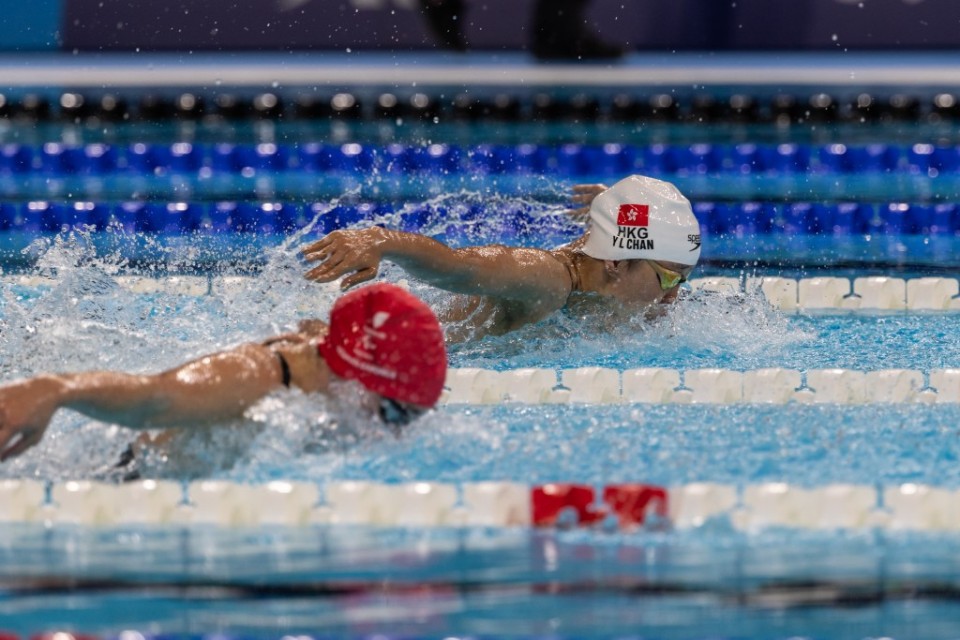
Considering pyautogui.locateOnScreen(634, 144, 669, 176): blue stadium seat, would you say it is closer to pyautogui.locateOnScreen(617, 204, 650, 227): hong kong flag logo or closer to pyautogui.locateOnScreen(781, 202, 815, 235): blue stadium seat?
pyautogui.locateOnScreen(781, 202, 815, 235): blue stadium seat

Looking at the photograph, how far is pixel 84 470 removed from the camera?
2.89 m

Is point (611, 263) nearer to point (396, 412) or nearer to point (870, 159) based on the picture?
point (396, 412)

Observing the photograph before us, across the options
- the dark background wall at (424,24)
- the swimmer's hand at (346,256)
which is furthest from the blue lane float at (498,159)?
the swimmer's hand at (346,256)

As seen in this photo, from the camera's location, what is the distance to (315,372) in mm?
2777

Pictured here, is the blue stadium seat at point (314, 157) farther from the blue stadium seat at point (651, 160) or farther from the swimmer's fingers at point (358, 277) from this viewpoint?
the swimmer's fingers at point (358, 277)

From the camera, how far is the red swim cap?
2.70 metres

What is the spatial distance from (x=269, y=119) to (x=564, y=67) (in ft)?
5.09

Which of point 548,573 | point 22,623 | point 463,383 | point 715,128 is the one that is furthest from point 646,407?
point 715,128

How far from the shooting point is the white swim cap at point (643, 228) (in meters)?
3.98

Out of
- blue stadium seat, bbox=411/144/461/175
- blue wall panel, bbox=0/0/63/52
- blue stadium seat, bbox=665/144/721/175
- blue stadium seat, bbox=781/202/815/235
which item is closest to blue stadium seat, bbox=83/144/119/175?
blue stadium seat, bbox=411/144/461/175

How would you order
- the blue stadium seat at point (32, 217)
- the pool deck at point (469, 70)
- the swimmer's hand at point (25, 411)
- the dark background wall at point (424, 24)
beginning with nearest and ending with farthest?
1. the swimmer's hand at point (25, 411)
2. the blue stadium seat at point (32, 217)
3. the pool deck at point (469, 70)
4. the dark background wall at point (424, 24)

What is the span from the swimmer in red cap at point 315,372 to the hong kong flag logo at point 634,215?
53.4 inches

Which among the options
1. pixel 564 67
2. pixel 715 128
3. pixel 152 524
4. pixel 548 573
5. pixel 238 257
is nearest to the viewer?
pixel 548 573

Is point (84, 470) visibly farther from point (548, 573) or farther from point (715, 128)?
point (715, 128)
